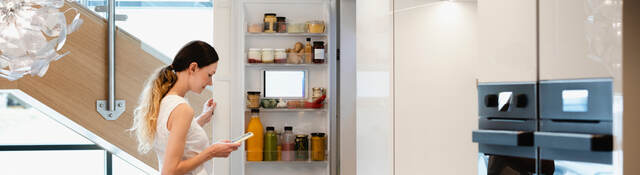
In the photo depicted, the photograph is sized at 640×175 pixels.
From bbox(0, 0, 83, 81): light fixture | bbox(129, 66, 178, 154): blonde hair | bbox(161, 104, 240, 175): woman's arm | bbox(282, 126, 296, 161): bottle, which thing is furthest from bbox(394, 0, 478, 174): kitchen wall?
bbox(282, 126, 296, 161): bottle

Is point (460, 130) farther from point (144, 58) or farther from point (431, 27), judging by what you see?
point (144, 58)

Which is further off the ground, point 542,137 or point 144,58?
point 144,58

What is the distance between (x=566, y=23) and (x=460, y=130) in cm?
98

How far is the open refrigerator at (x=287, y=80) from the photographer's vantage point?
340 cm

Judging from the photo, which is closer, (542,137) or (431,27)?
(542,137)

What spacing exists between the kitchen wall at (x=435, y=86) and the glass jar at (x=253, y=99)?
1.64m

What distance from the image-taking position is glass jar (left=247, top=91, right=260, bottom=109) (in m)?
3.41

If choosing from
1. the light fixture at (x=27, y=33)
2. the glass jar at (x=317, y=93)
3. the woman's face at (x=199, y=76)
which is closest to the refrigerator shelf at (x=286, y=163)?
the glass jar at (x=317, y=93)

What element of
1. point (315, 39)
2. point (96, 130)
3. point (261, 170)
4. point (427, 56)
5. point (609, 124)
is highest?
point (315, 39)

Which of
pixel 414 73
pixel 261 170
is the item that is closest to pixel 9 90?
pixel 261 170

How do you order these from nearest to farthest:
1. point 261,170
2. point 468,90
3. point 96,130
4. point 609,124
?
point 609,124
point 468,90
point 96,130
point 261,170

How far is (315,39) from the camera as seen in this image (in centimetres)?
360

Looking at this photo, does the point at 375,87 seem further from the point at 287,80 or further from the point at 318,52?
the point at 287,80

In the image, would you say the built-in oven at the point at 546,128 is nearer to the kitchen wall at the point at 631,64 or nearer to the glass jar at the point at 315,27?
the kitchen wall at the point at 631,64
